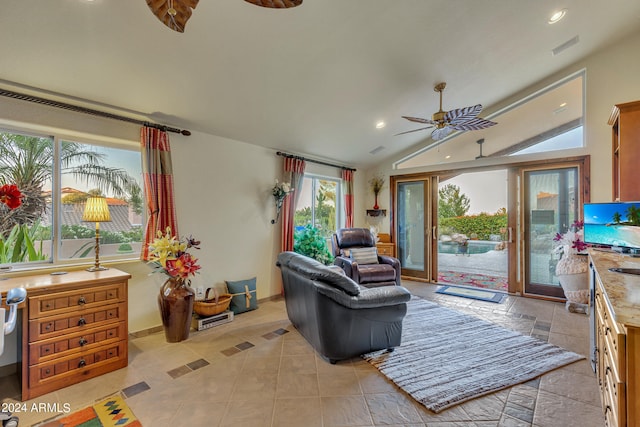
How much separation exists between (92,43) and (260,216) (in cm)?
270

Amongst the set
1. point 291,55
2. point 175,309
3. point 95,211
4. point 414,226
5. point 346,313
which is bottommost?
point 175,309

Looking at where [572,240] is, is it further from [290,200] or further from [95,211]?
[95,211]

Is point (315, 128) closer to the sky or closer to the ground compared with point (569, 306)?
closer to the sky

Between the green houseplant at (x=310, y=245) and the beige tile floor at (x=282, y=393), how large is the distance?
1833mm

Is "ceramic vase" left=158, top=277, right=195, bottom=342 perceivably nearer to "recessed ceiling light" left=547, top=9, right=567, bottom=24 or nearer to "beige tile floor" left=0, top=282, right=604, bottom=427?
"beige tile floor" left=0, top=282, right=604, bottom=427

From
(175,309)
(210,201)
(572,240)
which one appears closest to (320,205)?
(210,201)

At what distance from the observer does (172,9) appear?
1.35 metres

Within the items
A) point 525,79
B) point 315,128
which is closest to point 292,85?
point 315,128

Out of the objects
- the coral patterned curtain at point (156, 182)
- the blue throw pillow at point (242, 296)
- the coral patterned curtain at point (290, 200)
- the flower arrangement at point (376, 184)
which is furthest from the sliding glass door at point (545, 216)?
the coral patterned curtain at point (156, 182)

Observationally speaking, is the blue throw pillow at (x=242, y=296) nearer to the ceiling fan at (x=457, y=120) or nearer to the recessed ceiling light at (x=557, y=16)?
the ceiling fan at (x=457, y=120)

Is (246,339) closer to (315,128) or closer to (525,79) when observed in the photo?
(315,128)

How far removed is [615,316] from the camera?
101cm

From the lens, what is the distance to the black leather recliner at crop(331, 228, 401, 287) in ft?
14.1

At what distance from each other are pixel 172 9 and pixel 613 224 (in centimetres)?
409
